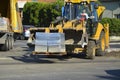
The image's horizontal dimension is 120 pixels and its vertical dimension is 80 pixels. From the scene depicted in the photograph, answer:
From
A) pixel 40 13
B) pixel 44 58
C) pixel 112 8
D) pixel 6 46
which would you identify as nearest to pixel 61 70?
pixel 44 58

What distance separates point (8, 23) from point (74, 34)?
762cm

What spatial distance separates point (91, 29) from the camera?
2122 centimetres

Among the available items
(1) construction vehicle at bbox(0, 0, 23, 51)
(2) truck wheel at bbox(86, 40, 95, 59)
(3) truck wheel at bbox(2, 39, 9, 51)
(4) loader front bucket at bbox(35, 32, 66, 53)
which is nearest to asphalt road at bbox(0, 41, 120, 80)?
(2) truck wheel at bbox(86, 40, 95, 59)

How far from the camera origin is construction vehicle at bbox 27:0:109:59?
18609 mm

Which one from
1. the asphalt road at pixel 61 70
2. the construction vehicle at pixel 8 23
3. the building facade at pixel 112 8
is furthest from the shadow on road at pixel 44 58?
the building facade at pixel 112 8

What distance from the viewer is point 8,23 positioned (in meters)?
26.5

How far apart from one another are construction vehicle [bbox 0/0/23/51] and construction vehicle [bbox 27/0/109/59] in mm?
4896

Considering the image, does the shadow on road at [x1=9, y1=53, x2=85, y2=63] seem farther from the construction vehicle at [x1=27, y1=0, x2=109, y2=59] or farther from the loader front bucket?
the loader front bucket

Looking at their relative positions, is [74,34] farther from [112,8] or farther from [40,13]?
[112,8]

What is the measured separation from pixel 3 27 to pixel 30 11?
2741cm

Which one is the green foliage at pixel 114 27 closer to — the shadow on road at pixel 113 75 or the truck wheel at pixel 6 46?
the truck wheel at pixel 6 46

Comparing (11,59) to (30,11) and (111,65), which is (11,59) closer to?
(111,65)

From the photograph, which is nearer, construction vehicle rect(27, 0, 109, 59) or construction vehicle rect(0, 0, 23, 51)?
construction vehicle rect(27, 0, 109, 59)

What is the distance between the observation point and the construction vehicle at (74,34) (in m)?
18.6
